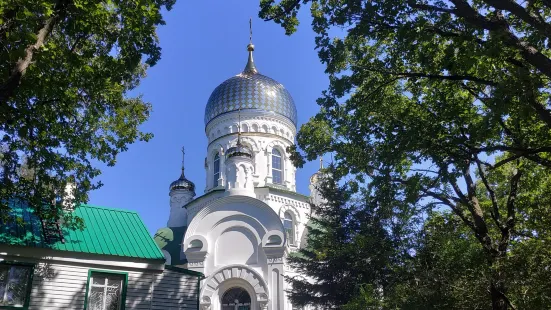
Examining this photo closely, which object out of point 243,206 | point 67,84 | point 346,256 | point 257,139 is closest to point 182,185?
point 257,139

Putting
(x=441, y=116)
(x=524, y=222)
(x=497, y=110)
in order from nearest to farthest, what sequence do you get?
(x=497, y=110) → (x=441, y=116) → (x=524, y=222)

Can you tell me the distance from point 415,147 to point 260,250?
16.9m

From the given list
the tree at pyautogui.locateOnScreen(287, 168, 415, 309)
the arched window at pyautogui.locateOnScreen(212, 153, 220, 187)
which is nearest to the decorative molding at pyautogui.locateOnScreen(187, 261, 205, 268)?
the tree at pyautogui.locateOnScreen(287, 168, 415, 309)

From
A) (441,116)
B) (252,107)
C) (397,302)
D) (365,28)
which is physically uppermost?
(252,107)

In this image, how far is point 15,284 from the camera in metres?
13.1

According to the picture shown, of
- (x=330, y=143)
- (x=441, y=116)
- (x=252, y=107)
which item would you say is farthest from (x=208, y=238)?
(x=441, y=116)

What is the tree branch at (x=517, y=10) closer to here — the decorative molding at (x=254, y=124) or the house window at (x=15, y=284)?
the house window at (x=15, y=284)

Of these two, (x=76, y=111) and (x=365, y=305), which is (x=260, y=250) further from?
(x=76, y=111)

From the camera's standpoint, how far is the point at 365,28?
873 centimetres

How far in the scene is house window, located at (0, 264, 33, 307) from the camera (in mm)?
12836

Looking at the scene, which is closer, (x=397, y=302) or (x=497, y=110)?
(x=497, y=110)

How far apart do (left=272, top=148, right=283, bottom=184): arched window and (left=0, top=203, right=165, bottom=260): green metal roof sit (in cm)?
1652

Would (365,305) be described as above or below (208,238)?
below

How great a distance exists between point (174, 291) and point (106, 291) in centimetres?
181
